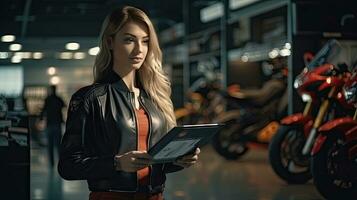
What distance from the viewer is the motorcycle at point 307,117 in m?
6.70

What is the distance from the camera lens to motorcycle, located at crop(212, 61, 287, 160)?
10.1 metres

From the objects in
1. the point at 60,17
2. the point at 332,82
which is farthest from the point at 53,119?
the point at 60,17

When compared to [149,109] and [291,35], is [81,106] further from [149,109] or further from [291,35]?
[291,35]

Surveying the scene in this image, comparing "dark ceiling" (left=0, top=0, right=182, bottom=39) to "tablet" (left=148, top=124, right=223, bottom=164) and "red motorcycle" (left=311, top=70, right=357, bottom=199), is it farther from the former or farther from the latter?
"tablet" (left=148, top=124, right=223, bottom=164)

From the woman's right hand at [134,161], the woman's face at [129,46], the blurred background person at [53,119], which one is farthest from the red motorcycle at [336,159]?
the blurred background person at [53,119]

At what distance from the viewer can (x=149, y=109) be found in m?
2.11

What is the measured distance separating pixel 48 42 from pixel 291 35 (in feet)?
21.6

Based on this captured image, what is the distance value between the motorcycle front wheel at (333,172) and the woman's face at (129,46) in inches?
162

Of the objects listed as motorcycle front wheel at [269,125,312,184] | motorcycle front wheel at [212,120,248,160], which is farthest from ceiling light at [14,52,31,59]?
motorcycle front wheel at [269,125,312,184]

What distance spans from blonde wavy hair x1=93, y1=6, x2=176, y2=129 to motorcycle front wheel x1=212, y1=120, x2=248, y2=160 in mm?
7831

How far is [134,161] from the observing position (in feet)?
6.39

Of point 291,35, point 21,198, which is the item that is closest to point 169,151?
point 21,198

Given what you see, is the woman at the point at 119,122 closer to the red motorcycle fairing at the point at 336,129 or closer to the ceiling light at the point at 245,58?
the red motorcycle fairing at the point at 336,129

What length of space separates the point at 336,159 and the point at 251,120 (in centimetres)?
422
